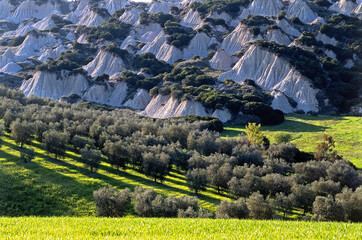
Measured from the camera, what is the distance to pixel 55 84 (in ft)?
477

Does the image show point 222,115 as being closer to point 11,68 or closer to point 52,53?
point 11,68

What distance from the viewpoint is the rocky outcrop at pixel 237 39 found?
17131 centimetres

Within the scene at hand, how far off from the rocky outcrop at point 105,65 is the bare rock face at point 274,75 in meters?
55.3

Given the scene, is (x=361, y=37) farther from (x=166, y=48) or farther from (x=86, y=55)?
(x=86, y=55)

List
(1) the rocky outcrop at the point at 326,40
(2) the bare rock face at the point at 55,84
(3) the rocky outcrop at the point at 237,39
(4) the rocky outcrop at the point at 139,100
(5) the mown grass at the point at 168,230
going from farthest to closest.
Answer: (3) the rocky outcrop at the point at 237,39, (1) the rocky outcrop at the point at 326,40, (2) the bare rock face at the point at 55,84, (4) the rocky outcrop at the point at 139,100, (5) the mown grass at the point at 168,230

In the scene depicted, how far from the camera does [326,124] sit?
100 meters

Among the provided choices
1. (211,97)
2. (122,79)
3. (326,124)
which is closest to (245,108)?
(211,97)

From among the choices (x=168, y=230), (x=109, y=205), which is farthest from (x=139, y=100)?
(x=168, y=230)

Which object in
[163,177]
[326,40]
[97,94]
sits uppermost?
[326,40]

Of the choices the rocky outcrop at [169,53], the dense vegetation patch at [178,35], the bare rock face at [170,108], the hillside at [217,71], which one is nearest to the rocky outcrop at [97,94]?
the hillside at [217,71]

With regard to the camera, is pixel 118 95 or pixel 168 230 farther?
pixel 118 95

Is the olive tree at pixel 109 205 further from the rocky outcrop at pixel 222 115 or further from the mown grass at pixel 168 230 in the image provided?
the rocky outcrop at pixel 222 115

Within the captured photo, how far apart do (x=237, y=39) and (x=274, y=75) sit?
46.2 meters

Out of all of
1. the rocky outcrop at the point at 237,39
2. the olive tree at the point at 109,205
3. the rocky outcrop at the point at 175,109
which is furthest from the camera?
the rocky outcrop at the point at 237,39
